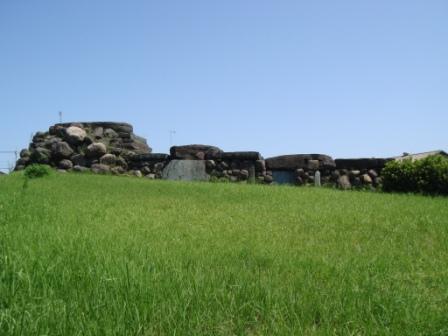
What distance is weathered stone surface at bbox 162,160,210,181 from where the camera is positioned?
13.2 m

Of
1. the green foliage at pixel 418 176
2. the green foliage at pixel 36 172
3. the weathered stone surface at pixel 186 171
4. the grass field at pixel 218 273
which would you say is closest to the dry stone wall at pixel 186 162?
the weathered stone surface at pixel 186 171

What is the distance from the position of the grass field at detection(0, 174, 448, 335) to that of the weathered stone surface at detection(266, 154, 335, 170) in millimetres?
6671

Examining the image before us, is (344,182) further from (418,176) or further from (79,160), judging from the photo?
(79,160)

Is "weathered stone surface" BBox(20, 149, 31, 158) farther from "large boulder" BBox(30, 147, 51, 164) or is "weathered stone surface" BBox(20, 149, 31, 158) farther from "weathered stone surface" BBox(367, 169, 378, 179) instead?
"weathered stone surface" BBox(367, 169, 378, 179)

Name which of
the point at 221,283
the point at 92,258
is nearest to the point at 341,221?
the point at 221,283

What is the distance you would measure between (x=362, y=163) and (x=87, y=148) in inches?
327

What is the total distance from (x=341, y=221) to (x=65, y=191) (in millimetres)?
5292

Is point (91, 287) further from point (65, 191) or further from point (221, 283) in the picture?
point (65, 191)

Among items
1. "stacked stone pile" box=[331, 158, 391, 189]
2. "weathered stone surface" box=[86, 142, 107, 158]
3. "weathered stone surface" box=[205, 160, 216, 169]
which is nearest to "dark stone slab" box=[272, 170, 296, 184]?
"stacked stone pile" box=[331, 158, 391, 189]

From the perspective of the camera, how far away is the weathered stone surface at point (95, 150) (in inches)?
531

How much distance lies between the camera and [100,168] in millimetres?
13336

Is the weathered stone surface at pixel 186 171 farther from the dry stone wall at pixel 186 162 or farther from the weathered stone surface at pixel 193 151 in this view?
the weathered stone surface at pixel 193 151

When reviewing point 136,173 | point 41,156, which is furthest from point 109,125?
point 41,156

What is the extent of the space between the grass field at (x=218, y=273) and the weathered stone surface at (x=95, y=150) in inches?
303
